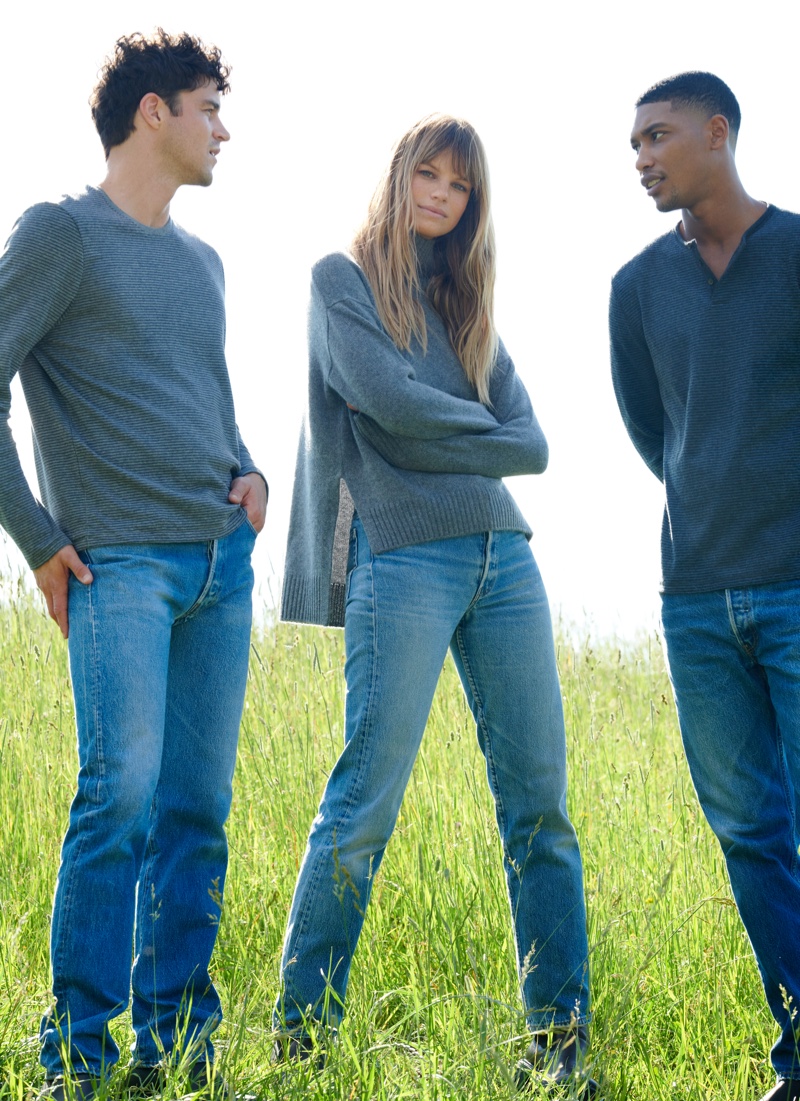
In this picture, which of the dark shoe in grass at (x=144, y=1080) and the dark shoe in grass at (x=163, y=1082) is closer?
the dark shoe in grass at (x=163, y=1082)

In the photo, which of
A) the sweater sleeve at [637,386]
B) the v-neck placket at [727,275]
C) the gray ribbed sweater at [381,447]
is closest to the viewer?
the gray ribbed sweater at [381,447]

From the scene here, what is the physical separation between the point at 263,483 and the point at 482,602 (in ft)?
1.99

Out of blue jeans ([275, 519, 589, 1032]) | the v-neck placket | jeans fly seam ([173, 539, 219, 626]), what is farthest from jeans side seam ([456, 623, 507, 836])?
the v-neck placket

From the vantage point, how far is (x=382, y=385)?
2.48 m

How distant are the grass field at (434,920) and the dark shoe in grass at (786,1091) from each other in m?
0.07

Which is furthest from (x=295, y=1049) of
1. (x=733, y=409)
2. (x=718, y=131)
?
(x=718, y=131)

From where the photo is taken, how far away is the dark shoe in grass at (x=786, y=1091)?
2.48 meters

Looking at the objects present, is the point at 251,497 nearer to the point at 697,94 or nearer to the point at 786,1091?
the point at 697,94

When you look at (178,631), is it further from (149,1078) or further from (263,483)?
(149,1078)

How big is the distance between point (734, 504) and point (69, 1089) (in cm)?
186

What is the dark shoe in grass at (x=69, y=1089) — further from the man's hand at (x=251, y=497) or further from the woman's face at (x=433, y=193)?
the woman's face at (x=433, y=193)

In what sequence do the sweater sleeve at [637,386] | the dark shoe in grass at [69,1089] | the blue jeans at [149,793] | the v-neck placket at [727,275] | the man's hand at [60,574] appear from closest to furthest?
the dark shoe in grass at [69,1089], the blue jeans at [149,793], the man's hand at [60,574], the v-neck placket at [727,275], the sweater sleeve at [637,386]

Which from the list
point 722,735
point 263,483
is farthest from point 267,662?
point 722,735

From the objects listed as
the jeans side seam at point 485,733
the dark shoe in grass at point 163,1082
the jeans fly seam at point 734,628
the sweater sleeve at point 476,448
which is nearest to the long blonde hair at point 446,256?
the sweater sleeve at point 476,448
